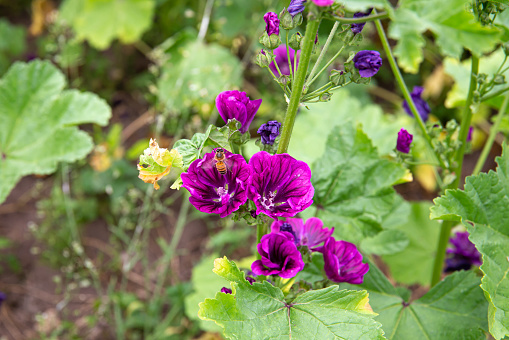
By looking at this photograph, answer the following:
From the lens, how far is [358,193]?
1480 millimetres

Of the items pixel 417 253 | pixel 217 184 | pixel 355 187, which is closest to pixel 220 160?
pixel 217 184

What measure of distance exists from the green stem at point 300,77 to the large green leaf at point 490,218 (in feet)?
1.32

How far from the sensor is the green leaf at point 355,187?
1456 mm

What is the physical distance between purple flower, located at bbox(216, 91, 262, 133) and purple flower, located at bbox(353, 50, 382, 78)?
252mm

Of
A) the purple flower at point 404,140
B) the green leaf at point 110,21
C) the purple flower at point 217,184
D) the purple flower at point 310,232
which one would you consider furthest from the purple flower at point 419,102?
the green leaf at point 110,21

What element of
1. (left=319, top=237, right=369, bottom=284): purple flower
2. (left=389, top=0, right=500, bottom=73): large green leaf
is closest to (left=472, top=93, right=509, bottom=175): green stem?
(left=319, top=237, right=369, bottom=284): purple flower

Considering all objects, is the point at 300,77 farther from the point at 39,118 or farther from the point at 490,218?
the point at 39,118

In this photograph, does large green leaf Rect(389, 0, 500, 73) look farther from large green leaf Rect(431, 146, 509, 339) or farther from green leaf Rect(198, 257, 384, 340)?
green leaf Rect(198, 257, 384, 340)

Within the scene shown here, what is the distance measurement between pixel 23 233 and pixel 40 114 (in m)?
1.28

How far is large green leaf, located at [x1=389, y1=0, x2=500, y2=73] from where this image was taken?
83cm

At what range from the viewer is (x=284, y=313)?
1094mm

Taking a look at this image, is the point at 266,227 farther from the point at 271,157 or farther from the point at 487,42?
the point at 487,42

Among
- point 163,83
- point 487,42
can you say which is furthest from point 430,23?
point 163,83

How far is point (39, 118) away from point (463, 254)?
1.86m
